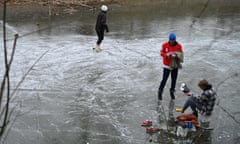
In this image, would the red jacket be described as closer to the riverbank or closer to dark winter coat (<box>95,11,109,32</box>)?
dark winter coat (<box>95,11,109,32</box>)

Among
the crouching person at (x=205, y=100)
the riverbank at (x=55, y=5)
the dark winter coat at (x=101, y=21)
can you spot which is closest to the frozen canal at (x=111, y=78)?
the crouching person at (x=205, y=100)

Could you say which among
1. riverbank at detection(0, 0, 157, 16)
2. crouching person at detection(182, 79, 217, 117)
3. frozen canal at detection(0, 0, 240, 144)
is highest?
riverbank at detection(0, 0, 157, 16)

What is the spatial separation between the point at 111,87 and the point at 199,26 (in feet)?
29.6

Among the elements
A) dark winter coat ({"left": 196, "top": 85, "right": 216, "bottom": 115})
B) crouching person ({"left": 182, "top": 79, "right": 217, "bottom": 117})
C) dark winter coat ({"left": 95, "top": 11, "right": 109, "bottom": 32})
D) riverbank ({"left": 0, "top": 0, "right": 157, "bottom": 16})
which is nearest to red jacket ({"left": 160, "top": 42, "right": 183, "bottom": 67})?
crouching person ({"left": 182, "top": 79, "right": 217, "bottom": 117})

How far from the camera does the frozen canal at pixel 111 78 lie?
625cm

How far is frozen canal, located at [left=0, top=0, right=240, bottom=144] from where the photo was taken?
6250 mm

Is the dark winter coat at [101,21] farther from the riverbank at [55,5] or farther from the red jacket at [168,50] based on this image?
the riverbank at [55,5]

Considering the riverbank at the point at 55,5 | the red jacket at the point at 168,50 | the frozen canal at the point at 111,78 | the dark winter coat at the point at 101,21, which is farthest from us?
the riverbank at the point at 55,5

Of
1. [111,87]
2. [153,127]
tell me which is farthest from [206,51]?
[153,127]

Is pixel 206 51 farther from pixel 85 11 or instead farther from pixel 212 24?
pixel 85 11

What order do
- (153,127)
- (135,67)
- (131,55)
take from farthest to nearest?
(131,55)
(135,67)
(153,127)

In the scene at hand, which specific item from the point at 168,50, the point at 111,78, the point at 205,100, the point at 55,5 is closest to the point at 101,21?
the point at 111,78

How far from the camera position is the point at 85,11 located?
20.8 m

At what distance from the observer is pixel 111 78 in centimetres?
919
